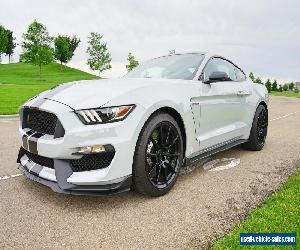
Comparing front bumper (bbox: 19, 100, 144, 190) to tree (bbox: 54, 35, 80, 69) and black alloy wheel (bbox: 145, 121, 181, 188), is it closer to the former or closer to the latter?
black alloy wheel (bbox: 145, 121, 181, 188)

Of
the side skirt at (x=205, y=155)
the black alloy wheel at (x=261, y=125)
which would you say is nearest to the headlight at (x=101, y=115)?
the side skirt at (x=205, y=155)

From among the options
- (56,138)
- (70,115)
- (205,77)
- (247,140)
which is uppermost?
(205,77)

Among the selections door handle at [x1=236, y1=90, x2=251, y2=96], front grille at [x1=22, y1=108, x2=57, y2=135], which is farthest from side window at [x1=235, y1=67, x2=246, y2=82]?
front grille at [x1=22, y1=108, x2=57, y2=135]

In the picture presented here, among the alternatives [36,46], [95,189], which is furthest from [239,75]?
[36,46]

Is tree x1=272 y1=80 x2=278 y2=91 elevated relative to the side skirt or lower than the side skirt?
elevated

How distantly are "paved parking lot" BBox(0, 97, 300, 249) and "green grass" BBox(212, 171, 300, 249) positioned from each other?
0.14 metres

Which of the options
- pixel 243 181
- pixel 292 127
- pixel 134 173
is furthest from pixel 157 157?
pixel 292 127

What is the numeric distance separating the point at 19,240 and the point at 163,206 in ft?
4.58

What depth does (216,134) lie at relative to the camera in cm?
482

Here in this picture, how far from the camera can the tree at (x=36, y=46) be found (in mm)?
59938

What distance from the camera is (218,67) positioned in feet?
17.5

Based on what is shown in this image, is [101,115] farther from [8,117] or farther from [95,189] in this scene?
[8,117]

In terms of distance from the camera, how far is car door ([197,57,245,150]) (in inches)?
180

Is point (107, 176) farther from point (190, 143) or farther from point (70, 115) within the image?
point (190, 143)
